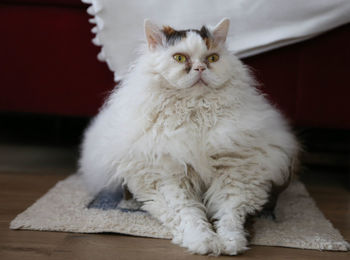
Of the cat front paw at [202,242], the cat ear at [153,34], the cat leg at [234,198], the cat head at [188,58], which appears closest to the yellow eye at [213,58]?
the cat head at [188,58]

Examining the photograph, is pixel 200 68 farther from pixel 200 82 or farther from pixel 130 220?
pixel 130 220

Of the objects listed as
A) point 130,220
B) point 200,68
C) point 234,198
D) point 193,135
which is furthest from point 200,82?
point 130,220

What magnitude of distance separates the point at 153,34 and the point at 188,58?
12 centimetres

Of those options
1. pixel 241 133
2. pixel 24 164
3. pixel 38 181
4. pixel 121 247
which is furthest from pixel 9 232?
pixel 24 164

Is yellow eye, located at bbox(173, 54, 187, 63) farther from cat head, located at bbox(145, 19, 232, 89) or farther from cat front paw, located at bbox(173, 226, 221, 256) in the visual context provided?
cat front paw, located at bbox(173, 226, 221, 256)

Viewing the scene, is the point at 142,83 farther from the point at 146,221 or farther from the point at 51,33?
the point at 51,33

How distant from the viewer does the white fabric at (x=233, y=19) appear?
4.53ft

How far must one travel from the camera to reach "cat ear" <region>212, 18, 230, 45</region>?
106 centimetres

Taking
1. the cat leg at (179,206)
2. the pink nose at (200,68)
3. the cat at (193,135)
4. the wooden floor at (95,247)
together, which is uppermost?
the pink nose at (200,68)

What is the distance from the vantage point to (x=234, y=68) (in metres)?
1.06

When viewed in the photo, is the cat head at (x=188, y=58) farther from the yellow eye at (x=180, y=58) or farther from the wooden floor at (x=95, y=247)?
the wooden floor at (x=95, y=247)

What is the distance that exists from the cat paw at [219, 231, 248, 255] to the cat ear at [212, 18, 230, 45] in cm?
51

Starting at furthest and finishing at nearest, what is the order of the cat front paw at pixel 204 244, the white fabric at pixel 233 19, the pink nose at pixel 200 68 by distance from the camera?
the white fabric at pixel 233 19
the pink nose at pixel 200 68
the cat front paw at pixel 204 244

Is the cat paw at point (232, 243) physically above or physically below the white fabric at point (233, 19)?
below
